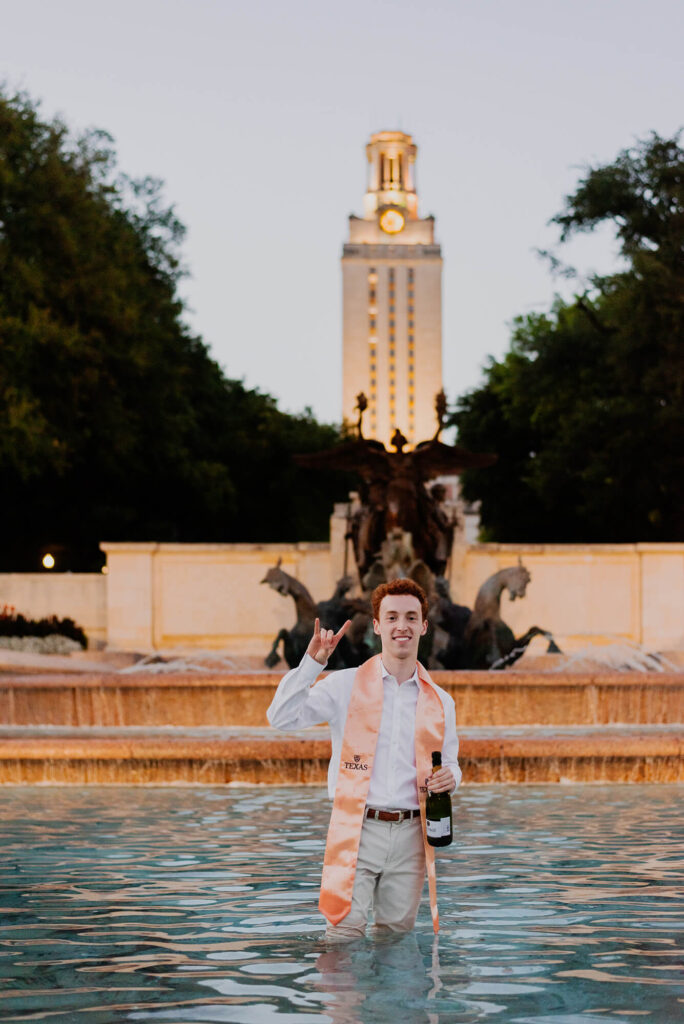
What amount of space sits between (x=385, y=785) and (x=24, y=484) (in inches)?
1507

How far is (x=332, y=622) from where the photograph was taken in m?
25.3

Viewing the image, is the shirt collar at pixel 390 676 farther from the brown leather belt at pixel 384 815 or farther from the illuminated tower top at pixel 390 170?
the illuminated tower top at pixel 390 170

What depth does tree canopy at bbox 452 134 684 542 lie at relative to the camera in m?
38.6

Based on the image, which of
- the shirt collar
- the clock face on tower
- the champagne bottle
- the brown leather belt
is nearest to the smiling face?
the shirt collar

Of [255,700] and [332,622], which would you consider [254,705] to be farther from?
[332,622]

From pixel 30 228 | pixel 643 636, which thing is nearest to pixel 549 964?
pixel 643 636

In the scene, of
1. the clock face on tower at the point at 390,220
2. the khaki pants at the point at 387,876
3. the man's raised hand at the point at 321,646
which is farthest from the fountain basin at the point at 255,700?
the clock face on tower at the point at 390,220

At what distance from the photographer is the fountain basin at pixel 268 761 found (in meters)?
12.1

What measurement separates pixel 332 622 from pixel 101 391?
651 inches

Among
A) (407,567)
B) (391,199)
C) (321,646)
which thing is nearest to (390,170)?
(391,199)

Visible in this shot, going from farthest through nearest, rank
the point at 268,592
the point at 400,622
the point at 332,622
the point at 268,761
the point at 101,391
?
the point at 101,391, the point at 268,592, the point at 332,622, the point at 268,761, the point at 400,622

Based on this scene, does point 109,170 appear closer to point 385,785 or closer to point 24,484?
point 24,484

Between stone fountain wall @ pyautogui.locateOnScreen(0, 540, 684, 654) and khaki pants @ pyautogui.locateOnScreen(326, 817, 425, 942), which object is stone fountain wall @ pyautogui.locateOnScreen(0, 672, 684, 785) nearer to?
khaki pants @ pyautogui.locateOnScreen(326, 817, 425, 942)

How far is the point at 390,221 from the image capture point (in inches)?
5251
